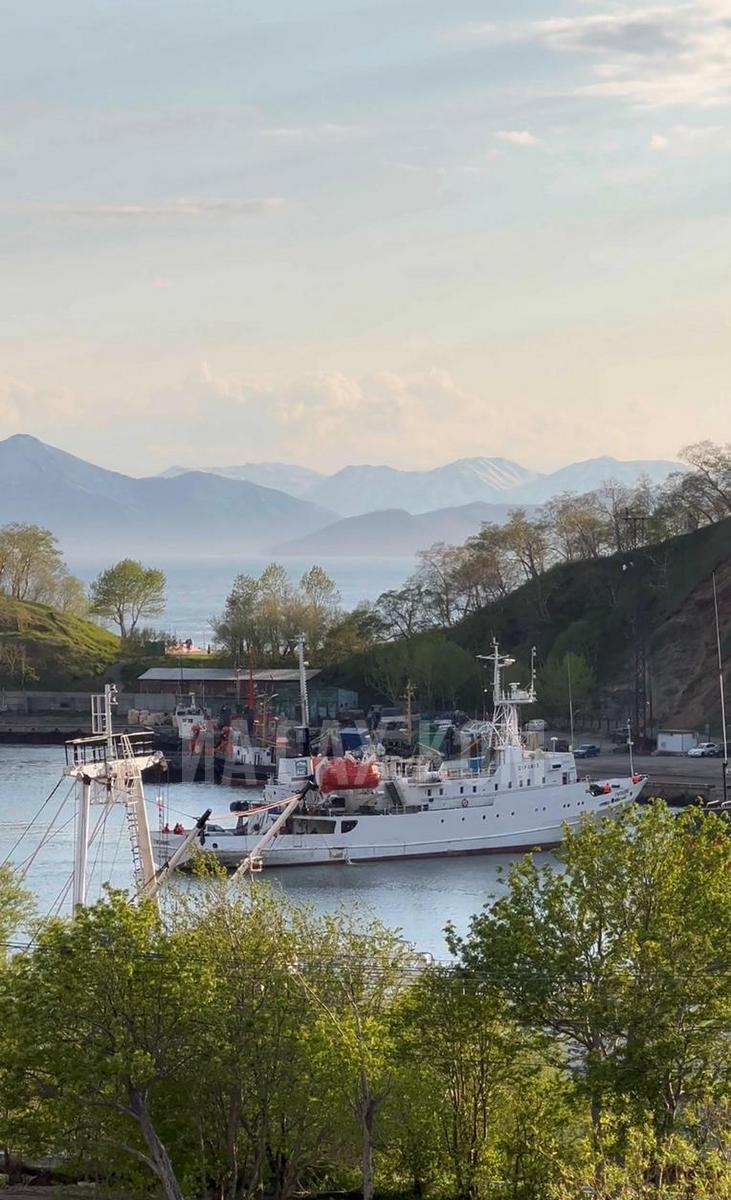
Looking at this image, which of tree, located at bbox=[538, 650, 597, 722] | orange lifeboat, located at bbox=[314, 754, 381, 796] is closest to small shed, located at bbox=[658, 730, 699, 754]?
tree, located at bbox=[538, 650, 597, 722]

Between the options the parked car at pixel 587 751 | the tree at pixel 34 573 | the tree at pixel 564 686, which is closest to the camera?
the parked car at pixel 587 751

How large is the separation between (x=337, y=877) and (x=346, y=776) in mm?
3182

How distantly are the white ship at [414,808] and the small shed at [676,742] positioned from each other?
877 cm

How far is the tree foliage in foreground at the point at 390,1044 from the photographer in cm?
1403

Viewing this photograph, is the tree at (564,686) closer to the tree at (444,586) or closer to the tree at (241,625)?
the tree at (444,586)

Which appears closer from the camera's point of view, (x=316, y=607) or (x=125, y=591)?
(x=316, y=607)

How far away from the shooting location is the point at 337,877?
1391 inches

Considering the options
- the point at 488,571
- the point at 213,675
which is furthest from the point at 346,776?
the point at 488,571

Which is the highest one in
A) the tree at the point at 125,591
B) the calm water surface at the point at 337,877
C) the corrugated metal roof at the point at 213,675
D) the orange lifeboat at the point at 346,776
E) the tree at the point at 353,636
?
the tree at the point at 125,591

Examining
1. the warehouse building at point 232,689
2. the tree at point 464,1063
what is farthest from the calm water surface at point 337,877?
the warehouse building at point 232,689

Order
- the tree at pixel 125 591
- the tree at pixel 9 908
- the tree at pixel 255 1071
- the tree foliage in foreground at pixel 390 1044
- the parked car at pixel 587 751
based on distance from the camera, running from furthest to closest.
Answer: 1. the tree at pixel 125 591
2. the parked car at pixel 587 751
3. the tree at pixel 9 908
4. the tree at pixel 255 1071
5. the tree foliage in foreground at pixel 390 1044

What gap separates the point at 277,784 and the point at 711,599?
67.9ft

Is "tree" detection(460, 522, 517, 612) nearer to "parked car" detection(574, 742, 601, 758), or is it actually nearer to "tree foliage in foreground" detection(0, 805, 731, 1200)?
"parked car" detection(574, 742, 601, 758)

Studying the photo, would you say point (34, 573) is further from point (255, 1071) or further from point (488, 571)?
point (255, 1071)
